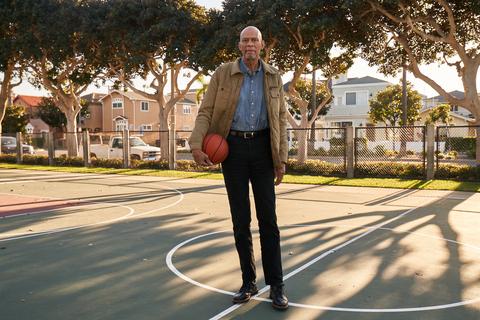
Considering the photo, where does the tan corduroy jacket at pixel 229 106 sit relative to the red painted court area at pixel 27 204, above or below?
above

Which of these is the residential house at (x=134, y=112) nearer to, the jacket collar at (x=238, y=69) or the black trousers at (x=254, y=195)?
the jacket collar at (x=238, y=69)

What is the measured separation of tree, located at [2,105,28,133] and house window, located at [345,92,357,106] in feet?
117

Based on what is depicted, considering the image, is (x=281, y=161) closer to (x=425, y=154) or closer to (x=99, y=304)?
(x=99, y=304)

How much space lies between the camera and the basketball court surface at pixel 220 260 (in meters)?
4.14

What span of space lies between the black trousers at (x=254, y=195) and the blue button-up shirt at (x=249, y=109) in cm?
11

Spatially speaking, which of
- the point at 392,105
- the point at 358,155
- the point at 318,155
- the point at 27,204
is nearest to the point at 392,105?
the point at 392,105

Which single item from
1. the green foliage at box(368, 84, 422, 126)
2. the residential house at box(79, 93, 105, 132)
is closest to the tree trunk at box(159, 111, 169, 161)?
the green foliage at box(368, 84, 422, 126)

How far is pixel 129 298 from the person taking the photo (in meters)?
4.41

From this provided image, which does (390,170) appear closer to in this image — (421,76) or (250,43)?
(421,76)

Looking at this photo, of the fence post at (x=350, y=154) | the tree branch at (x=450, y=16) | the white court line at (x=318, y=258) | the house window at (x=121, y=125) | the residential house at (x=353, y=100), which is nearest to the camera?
the white court line at (x=318, y=258)

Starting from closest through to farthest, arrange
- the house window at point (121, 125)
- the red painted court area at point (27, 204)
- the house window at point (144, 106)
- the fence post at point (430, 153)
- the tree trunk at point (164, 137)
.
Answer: the red painted court area at point (27, 204)
the fence post at point (430, 153)
the tree trunk at point (164, 137)
the house window at point (121, 125)
the house window at point (144, 106)

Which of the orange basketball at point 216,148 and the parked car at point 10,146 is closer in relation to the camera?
the orange basketball at point 216,148

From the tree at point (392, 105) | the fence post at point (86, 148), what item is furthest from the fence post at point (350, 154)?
the tree at point (392, 105)

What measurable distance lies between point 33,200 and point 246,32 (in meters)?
9.16
